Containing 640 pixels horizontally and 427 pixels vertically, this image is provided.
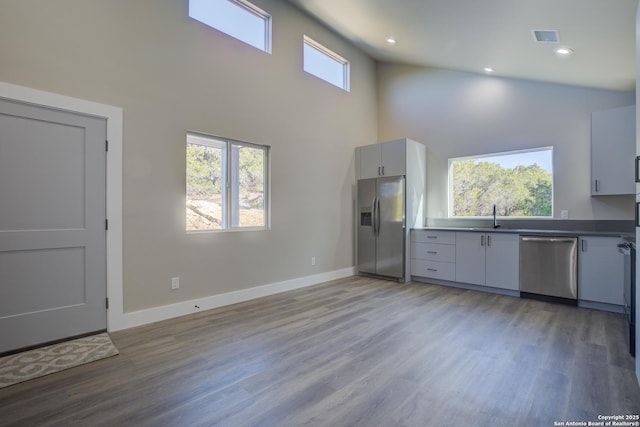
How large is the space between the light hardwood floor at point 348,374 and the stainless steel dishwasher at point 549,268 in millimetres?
372

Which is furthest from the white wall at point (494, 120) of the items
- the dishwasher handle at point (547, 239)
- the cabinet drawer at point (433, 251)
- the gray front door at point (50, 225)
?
the gray front door at point (50, 225)

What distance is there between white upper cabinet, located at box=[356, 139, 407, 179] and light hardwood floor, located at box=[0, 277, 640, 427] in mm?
2485

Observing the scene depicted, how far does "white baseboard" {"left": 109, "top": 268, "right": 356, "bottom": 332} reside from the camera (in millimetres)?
3094

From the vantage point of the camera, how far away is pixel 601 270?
3.56 metres

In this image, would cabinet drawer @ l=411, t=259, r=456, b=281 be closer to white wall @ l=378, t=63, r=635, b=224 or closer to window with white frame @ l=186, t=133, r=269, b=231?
white wall @ l=378, t=63, r=635, b=224

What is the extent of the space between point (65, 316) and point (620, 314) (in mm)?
5674

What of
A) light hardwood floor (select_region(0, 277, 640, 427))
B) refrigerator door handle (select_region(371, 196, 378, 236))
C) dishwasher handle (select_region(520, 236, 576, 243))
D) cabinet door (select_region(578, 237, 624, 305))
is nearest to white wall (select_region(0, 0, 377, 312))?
refrigerator door handle (select_region(371, 196, 378, 236))

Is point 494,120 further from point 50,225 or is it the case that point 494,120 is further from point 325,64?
point 50,225

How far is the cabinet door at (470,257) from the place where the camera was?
14.6ft

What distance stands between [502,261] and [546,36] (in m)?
2.70

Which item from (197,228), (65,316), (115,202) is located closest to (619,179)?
(197,228)

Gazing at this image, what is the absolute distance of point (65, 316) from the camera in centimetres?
276

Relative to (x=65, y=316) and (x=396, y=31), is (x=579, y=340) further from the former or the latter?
(x=65, y=316)

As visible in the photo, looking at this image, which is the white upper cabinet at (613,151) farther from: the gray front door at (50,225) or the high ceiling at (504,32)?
the gray front door at (50,225)
